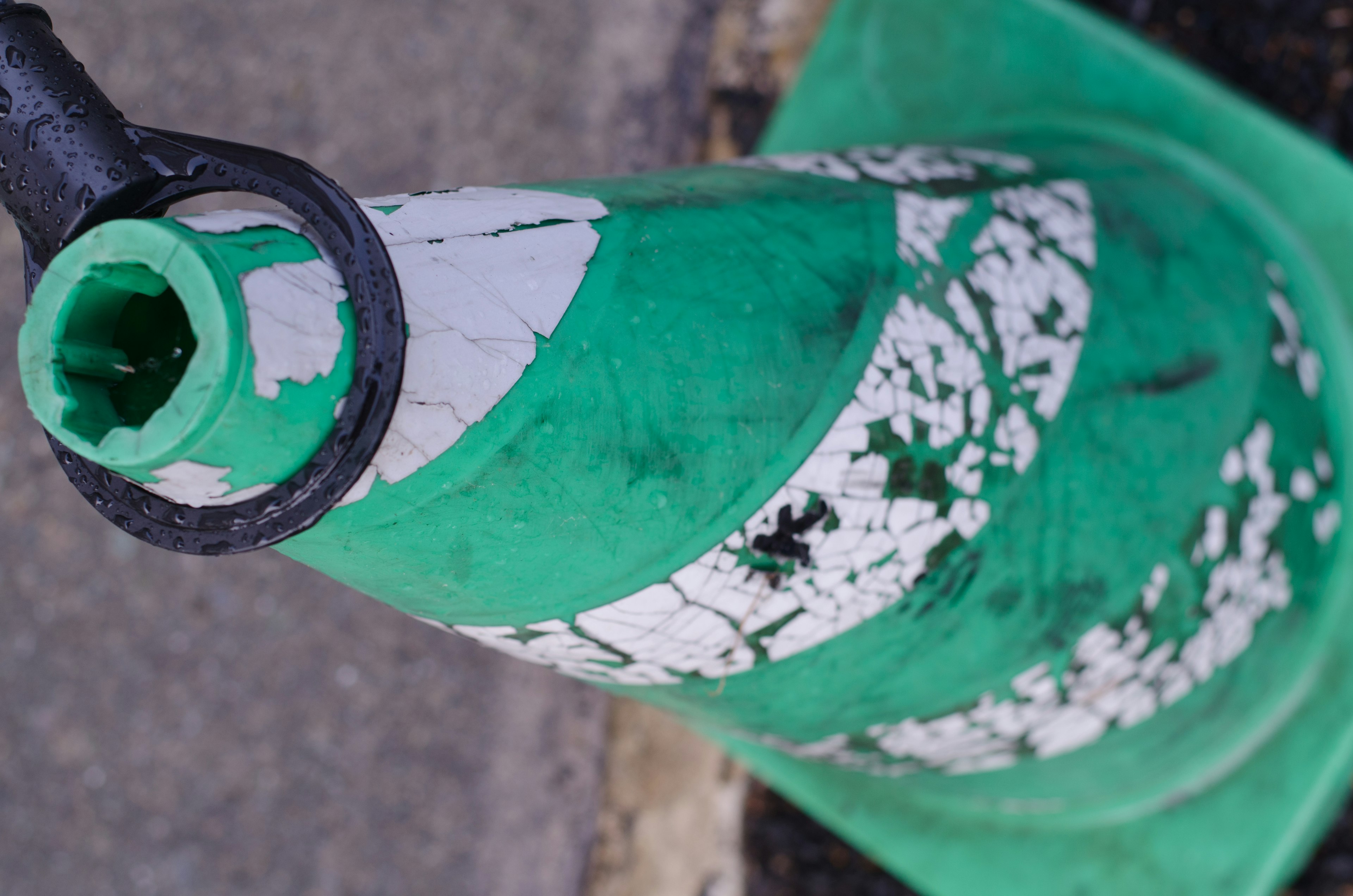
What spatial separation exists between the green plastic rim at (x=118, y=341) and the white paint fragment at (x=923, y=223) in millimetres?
336

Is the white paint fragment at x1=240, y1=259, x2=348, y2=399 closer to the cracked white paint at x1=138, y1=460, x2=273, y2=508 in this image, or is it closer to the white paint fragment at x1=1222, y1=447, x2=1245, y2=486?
the cracked white paint at x1=138, y1=460, x2=273, y2=508

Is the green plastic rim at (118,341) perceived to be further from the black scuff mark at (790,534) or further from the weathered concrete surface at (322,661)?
the weathered concrete surface at (322,661)

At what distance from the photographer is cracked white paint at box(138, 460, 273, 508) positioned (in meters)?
0.33

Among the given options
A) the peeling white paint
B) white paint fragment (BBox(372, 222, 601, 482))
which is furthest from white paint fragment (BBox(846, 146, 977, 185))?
white paint fragment (BBox(372, 222, 601, 482))

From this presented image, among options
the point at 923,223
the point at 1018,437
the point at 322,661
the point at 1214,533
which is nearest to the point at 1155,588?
the point at 1214,533

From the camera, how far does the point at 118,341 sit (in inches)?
14.1

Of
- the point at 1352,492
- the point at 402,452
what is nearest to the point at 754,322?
the point at 402,452

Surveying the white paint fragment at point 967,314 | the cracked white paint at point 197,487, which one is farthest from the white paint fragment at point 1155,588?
A: the cracked white paint at point 197,487

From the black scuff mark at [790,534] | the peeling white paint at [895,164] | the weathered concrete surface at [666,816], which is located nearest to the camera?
the black scuff mark at [790,534]

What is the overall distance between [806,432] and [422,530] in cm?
18

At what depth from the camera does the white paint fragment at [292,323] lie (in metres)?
0.33

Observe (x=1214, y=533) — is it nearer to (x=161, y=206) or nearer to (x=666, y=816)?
(x=161, y=206)

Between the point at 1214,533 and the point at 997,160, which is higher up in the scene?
the point at 997,160

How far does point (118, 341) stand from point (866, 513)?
329 mm
